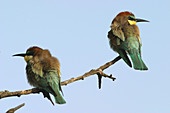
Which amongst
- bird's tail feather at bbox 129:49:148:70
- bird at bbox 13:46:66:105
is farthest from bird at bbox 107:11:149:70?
bird at bbox 13:46:66:105

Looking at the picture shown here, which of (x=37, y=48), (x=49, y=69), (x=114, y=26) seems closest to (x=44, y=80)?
(x=49, y=69)

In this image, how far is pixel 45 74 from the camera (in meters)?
2.98

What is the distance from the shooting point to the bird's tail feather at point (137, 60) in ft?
9.86

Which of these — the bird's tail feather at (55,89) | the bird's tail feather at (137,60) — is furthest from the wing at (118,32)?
the bird's tail feather at (55,89)

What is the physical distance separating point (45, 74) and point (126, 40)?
1.03 metres

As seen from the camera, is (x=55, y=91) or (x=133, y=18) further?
(x=133, y=18)

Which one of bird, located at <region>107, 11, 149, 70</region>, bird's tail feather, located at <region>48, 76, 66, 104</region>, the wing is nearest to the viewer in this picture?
bird's tail feather, located at <region>48, 76, 66, 104</region>

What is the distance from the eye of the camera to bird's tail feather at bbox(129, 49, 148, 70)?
3.00m

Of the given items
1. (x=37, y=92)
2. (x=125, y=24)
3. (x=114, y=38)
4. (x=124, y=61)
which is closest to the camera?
(x=37, y=92)

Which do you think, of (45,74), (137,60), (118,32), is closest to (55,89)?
(45,74)

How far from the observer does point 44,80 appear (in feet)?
9.70

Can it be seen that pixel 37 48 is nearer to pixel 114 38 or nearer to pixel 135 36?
pixel 114 38

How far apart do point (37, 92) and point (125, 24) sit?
58.8 inches

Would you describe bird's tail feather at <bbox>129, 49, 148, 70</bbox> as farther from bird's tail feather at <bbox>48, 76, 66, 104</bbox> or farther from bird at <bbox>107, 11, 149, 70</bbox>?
bird's tail feather at <bbox>48, 76, 66, 104</bbox>
